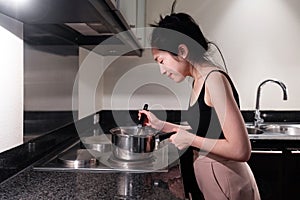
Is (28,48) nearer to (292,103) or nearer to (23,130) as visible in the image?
(23,130)

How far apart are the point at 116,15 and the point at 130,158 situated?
58cm

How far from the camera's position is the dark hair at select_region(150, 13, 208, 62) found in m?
1.38

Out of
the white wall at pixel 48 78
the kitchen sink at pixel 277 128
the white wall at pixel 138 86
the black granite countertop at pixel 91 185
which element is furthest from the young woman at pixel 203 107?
the white wall at pixel 138 86

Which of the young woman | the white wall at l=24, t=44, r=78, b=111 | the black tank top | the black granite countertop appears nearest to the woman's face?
the young woman

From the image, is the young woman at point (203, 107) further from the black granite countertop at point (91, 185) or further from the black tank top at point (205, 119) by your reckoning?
the black granite countertop at point (91, 185)

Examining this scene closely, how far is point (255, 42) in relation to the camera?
2840 millimetres

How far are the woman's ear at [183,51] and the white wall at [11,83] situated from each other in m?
0.62

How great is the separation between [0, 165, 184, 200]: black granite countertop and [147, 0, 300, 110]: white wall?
1.78 m

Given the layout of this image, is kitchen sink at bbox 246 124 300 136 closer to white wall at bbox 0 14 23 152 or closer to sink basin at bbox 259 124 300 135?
sink basin at bbox 259 124 300 135

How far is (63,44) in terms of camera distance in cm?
185

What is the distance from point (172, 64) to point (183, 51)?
0.07 m

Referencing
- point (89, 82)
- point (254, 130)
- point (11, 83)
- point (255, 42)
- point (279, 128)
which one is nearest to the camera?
point (11, 83)

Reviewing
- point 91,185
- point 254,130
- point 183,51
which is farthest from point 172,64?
point 254,130

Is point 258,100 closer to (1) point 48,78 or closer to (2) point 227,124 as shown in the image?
(2) point 227,124
